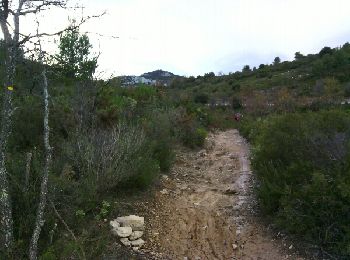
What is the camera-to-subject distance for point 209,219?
643 cm

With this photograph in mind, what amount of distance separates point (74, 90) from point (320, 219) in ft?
18.3

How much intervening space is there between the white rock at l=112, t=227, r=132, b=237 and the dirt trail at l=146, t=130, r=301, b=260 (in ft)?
1.13

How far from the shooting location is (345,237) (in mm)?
4871

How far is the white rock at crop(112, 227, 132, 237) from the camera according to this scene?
215 inches

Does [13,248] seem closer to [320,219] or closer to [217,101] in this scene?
[320,219]

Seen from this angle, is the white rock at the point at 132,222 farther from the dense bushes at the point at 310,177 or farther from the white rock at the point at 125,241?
the dense bushes at the point at 310,177

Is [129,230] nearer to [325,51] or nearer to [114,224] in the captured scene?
[114,224]

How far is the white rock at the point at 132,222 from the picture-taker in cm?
570

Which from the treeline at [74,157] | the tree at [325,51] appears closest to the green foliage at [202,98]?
the tree at [325,51]

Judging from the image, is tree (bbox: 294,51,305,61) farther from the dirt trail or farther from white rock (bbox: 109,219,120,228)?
white rock (bbox: 109,219,120,228)

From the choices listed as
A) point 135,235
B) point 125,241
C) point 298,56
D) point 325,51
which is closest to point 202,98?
point 325,51

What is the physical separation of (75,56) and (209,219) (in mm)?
3298

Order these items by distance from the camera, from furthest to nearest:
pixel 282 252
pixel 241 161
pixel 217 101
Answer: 1. pixel 217 101
2. pixel 241 161
3. pixel 282 252

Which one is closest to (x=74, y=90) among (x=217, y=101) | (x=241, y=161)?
(x=241, y=161)
